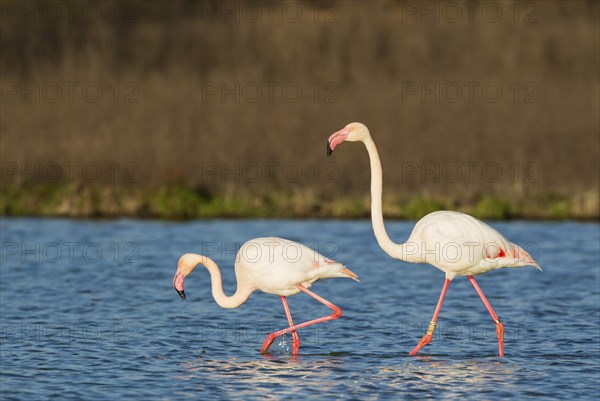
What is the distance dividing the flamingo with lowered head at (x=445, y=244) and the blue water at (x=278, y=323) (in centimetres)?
83

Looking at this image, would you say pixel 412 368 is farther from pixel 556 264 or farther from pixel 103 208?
pixel 103 208

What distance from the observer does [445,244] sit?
34.6ft

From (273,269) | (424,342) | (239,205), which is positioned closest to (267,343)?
(273,269)

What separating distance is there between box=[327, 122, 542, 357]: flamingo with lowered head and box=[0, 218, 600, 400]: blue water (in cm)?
83

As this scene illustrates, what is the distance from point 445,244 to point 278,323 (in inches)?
109

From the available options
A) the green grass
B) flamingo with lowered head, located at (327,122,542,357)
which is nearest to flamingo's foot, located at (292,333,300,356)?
flamingo with lowered head, located at (327,122,542,357)

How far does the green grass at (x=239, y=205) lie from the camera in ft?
64.0

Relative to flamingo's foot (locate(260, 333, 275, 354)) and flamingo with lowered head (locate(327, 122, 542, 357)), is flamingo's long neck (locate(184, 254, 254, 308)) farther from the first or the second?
flamingo with lowered head (locate(327, 122, 542, 357))

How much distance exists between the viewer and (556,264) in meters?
16.4

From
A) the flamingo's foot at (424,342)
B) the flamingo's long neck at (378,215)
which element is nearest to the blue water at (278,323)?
the flamingo's foot at (424,342)

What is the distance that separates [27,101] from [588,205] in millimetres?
12555

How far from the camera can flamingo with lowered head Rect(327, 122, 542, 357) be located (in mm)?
10414

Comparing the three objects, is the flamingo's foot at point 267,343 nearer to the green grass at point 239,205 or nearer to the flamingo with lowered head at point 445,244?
the flamingo with lowered head at point 445,244

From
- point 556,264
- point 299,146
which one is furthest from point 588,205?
point 299,146
